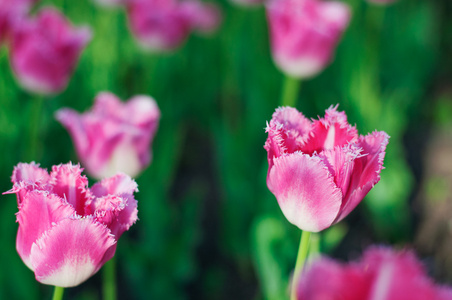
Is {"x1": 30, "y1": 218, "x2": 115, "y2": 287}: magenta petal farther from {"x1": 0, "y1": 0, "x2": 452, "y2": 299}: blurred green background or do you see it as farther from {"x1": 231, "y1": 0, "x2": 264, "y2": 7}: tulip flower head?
{"x1": 231, "y1": 0, "x2": 264, "y2": 7}: tulip flower head

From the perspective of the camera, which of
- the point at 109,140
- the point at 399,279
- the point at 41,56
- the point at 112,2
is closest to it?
the point at 399,279

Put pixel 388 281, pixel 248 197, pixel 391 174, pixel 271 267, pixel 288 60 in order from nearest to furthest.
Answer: pixel 388 281 < pixel 271 267 < pixel 288 60 < pixel 248 197 < pixel 391 174

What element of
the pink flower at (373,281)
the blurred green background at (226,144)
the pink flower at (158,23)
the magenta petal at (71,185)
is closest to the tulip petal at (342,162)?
the pink flower at (373,281)

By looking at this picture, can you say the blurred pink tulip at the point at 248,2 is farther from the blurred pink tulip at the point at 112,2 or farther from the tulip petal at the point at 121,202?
the tulip petal at the point at 121,202

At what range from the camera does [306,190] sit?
0.55m

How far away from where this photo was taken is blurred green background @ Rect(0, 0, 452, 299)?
1.25 m

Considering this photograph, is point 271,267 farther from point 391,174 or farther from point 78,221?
point 391,174

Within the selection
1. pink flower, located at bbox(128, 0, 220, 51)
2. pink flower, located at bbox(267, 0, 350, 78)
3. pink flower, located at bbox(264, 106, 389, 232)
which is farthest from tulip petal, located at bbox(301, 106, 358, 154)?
pink flower, located at bbox(128, 0, 220, 51)

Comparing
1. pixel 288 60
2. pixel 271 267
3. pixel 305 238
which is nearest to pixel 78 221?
pixel 305 238

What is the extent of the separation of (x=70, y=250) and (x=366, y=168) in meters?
0.30

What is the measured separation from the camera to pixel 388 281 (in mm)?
361

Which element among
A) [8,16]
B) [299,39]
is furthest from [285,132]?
[8,16]

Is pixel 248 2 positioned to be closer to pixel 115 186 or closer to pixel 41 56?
pixel 41 56

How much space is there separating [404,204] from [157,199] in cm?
85
